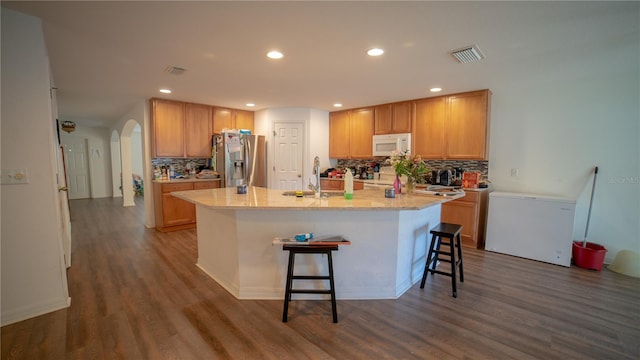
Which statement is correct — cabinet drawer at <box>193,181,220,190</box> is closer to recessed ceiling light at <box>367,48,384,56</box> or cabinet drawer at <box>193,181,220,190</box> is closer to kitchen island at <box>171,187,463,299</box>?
kitchen island at <box>171,187,463,299</box>

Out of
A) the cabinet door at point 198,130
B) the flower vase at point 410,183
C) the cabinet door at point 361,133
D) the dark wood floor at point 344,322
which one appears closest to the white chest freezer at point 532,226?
the dark wood floor at point 344,322

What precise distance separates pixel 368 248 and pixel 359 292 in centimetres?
41

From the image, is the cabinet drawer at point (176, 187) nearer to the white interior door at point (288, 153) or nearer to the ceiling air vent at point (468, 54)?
the white interior door at point (288, 153)

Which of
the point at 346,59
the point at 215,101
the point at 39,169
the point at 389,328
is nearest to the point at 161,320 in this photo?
the point at 39,169

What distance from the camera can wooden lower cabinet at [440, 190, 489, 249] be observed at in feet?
13.1

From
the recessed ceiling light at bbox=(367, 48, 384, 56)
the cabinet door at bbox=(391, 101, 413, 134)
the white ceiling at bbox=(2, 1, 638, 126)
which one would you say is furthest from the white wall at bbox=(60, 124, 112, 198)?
the recessed ceiling light at bbox=(367, 48, 384, 56)

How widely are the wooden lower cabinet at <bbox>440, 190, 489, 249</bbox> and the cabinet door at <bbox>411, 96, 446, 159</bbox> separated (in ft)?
2.64

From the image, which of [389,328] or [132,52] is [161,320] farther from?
[132,52]

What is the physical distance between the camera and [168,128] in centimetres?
484

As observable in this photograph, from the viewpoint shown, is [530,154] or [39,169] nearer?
[39,169]

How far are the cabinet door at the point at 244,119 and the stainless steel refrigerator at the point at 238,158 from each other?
53 centimetres

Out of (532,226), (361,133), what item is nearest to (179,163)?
(361,133)

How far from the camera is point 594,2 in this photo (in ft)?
5.98

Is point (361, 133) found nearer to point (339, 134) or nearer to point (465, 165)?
point (339, 134)
